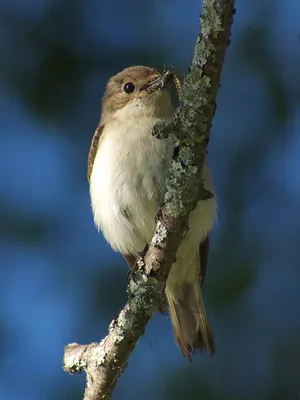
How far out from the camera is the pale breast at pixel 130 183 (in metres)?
4.42

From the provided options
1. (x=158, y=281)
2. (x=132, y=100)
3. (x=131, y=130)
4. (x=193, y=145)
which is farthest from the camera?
(x=132, y=100)

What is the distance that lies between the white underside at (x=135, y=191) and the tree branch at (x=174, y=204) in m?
0.77

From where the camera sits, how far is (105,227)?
495 centimetres

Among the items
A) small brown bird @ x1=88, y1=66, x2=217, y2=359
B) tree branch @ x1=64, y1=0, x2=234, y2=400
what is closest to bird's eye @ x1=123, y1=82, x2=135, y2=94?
small brown bird @ x1=88, y1=66, x2=217, y2=359

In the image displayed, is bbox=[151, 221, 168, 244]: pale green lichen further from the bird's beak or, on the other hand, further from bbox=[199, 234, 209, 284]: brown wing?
the bird's beak

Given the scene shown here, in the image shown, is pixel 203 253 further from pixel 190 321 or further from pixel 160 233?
pixel 160 233

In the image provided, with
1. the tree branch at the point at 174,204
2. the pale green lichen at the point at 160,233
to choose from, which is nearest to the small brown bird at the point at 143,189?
the tree branch at the point at 174,204

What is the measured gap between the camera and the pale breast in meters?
4.42

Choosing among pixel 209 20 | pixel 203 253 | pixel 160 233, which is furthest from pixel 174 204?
pixel 203 253

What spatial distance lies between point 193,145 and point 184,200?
0.88 ft

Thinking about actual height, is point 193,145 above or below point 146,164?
below

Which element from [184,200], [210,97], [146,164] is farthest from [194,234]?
[210,97]

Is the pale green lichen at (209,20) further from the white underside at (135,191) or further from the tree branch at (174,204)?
the white underside at (135,191)

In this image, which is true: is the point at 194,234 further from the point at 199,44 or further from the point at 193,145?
the point at 199,44
